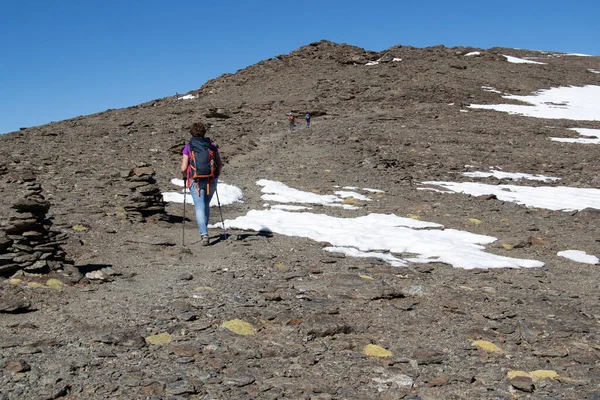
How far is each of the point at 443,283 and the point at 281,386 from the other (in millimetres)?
4632

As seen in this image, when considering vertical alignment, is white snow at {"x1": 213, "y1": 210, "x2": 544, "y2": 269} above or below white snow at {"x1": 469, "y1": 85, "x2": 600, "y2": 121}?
below

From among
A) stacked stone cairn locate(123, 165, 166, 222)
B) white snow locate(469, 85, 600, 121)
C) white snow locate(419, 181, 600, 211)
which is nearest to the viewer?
stacked stone cairn locate(123, 165, 166, 222)

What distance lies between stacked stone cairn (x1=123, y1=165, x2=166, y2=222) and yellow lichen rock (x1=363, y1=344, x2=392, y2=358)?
8.12 metres

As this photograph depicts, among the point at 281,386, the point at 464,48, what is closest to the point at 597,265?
the point at 281,386

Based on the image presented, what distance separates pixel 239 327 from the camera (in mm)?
6352

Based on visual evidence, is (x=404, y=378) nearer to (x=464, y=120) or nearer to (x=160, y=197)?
(x=160, y=197)

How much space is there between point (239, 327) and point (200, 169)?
5.33 m

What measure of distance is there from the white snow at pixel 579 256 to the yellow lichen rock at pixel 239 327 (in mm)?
7886

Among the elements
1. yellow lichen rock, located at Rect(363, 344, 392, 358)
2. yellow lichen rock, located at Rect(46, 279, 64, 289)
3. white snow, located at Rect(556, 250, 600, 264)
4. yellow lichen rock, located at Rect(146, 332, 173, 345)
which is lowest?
white snow, located at Rect(556, 250, 600, 264)

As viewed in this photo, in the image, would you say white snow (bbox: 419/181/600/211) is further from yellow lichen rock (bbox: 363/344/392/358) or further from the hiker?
yellow lichen rock (bbox: 363/344/392/358)

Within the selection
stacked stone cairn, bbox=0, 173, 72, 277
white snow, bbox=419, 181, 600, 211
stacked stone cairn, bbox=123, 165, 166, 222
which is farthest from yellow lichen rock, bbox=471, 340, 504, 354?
white snow, bbox=419, 181, 600, 211

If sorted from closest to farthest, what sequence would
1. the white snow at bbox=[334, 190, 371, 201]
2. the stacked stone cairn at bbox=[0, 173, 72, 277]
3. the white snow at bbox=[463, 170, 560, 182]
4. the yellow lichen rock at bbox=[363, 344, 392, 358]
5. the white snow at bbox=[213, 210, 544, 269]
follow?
the yellow lichen rock at bbox=[363, 344, 392, 358], the stacked stone cairn at bbox=[0, 173, 72, 277], the white snow at bbox=[213, 210, 544, 269], the white snow at bbox=[334, 190, 371, 201], the white snow at bbox=[463, 170, 560, 182]

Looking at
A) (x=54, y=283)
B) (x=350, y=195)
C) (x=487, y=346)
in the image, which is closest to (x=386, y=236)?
(x=350, y=195)

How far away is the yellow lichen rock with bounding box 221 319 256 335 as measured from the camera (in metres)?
6.26
